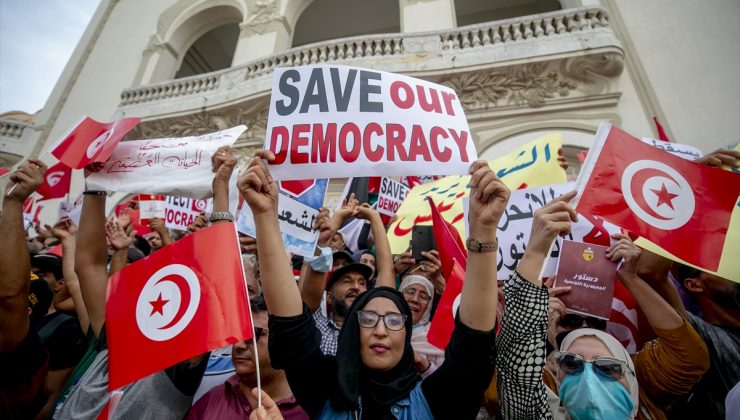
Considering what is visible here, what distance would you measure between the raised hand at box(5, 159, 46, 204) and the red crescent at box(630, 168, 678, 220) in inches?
113

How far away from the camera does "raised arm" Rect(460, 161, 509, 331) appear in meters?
1.13

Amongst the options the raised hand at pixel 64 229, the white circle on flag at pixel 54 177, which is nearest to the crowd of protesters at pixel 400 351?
the raised hand at pixel 64 229

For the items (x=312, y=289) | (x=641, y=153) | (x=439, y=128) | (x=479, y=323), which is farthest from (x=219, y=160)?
(x=641, y=153)

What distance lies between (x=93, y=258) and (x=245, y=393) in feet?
3.72

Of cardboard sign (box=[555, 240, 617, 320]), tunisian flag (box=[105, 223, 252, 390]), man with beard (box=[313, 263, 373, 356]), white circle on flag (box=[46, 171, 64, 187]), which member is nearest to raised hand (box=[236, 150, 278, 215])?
tunisian flag (box=[105, 223, 252, 390])

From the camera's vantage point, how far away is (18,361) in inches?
58.6

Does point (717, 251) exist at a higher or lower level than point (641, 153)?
lower

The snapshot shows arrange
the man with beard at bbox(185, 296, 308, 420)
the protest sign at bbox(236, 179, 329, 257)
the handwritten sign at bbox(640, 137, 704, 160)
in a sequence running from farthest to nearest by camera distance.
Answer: the handwritten sign at bbox(640, 137, 704, 160), the protest sign at bbox(236, 179, 329, 257), the man with beard at bbox(185, 296, 308, 420)

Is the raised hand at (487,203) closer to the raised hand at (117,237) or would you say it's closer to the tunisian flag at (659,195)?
the tunisian flag at (659,195)

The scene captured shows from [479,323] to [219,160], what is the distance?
146 centimetres

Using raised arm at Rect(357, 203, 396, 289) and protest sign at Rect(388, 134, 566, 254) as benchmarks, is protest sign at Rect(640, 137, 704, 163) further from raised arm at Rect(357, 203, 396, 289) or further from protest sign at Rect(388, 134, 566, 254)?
raised arm at Rect(357, 203, 396, 289)

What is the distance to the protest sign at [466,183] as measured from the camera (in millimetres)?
2322

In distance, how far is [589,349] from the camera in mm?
1351

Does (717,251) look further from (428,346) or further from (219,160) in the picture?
(219,160)
